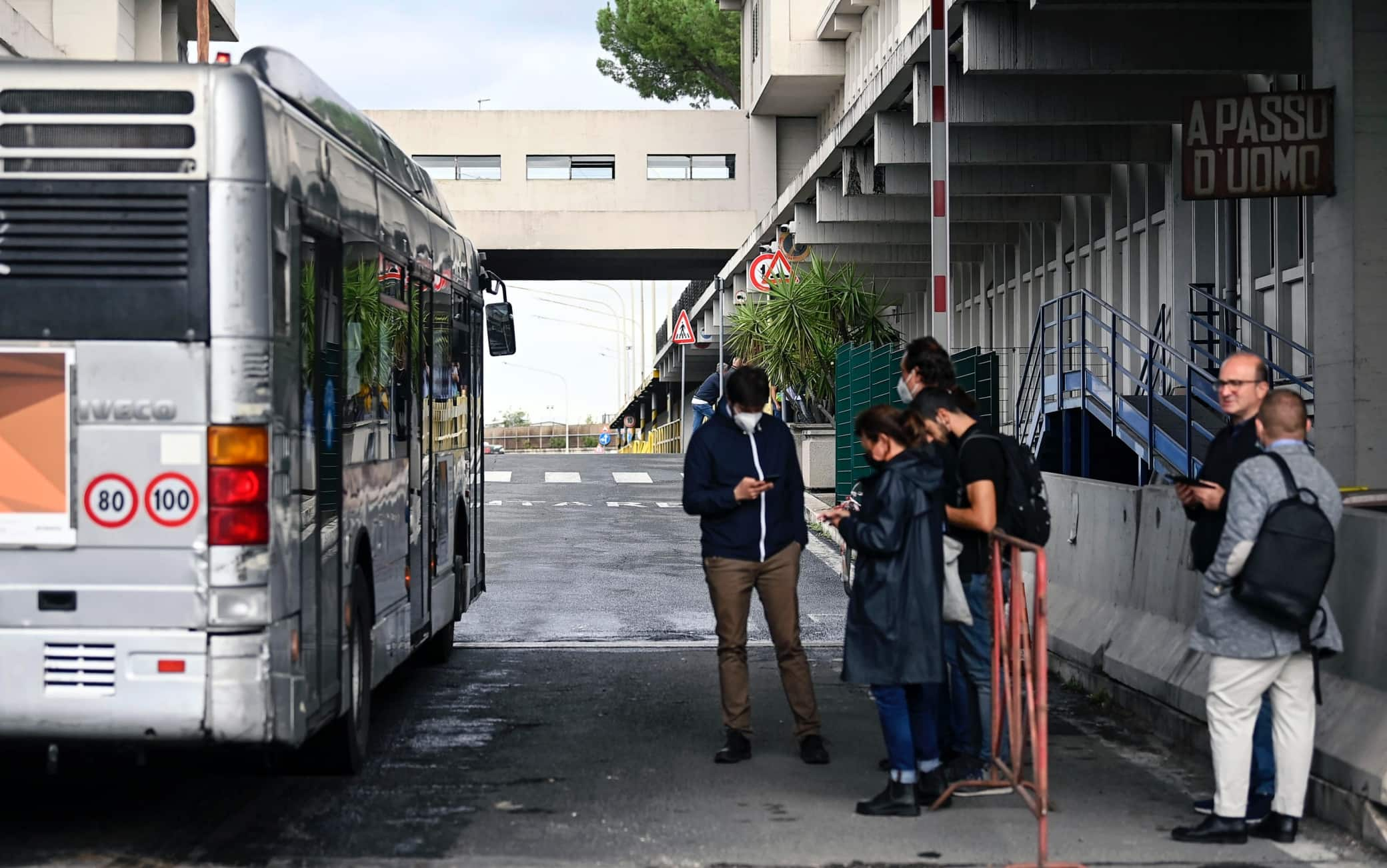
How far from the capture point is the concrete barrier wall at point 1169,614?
7660 millimetres

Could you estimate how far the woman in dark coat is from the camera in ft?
25.2

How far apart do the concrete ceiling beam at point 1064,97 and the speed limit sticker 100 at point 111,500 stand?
1296 cm

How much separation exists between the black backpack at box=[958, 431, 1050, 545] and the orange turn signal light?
2.91 metres

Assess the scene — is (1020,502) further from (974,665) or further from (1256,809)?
(1256,809)

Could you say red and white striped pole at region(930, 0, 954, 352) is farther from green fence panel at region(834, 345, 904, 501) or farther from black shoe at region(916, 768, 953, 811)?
green fence panel at region(834, 345, 904, 501)

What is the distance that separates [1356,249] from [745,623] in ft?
20.8

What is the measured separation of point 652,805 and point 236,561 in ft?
7.13

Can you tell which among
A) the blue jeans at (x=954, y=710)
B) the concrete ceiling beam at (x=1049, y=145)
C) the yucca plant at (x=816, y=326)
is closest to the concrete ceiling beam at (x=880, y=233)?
the yucca plant at (x=816, y=326)

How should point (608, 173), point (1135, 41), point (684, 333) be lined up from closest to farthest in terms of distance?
point (1135, 41), point (684, 333), point (608, 173)

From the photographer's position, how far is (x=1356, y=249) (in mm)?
13328

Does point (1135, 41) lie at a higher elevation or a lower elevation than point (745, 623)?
higher

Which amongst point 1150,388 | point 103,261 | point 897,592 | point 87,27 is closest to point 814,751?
point 897,592

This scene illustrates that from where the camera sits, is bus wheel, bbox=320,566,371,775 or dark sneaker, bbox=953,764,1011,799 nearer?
dark sneaker, bbox=953,764,1011,799

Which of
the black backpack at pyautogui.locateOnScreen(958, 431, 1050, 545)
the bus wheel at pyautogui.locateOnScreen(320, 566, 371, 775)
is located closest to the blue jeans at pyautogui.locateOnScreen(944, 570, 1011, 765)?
the black backpack at pyautogui.locateOnScreen(958, 431, 1050, 545)
